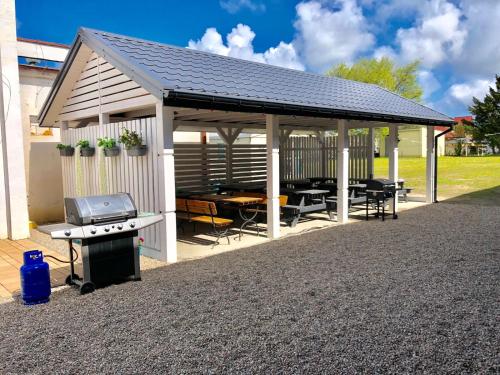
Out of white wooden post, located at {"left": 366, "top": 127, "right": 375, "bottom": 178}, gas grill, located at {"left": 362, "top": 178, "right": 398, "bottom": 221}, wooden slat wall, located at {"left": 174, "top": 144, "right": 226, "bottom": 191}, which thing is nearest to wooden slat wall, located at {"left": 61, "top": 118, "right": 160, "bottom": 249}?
wooden slat wall, located at {"left": 174, "top": 144, "right": 226, "bottom": 191}

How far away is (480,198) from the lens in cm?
1406

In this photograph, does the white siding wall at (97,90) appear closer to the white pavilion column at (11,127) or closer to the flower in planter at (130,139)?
the flower in planter at (130,139)

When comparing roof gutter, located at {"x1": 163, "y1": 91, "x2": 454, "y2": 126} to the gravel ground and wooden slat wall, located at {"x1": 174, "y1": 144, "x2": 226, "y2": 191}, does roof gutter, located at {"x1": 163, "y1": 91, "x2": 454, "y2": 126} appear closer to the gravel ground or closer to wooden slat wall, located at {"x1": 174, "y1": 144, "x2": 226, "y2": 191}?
the gravel ground

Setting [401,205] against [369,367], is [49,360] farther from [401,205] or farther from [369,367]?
[401,205]

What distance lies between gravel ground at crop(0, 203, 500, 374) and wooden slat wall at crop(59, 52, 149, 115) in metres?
3.03

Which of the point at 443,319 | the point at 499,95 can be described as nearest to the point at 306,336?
the point at 443,319

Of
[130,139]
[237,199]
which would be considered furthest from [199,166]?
[130,139]

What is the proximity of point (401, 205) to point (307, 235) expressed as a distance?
5.55 m

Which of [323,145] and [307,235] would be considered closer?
[307,235]

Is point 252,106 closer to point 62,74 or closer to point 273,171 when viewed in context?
point 273,171

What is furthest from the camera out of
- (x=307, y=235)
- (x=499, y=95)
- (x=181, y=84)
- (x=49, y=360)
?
(x=499, y=95)

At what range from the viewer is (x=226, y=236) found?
28.2 feet

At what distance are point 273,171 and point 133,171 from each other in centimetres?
258

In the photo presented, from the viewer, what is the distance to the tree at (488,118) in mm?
47969
